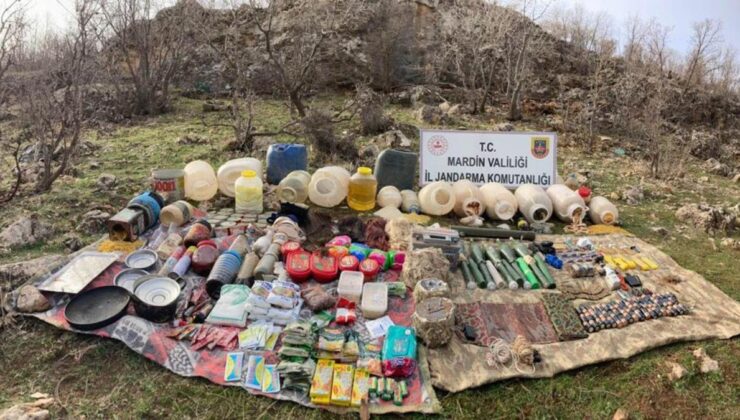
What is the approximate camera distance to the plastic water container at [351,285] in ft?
13.1

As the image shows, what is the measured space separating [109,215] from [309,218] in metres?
2.18

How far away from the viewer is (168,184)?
5.66 m

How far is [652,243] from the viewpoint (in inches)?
220

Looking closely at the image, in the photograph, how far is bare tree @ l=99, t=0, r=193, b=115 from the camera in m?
12.3

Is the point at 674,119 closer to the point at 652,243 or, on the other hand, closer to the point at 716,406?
the point at 652,243

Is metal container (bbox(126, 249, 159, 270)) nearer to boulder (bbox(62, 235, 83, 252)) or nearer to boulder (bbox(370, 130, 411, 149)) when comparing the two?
boulder (bbox(62, 235, 83, 252))

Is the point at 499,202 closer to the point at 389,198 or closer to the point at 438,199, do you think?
the point at 438,199

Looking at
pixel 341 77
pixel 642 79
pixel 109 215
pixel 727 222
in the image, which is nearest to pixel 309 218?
pixel 109 215

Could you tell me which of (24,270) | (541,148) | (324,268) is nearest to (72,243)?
(24,270)

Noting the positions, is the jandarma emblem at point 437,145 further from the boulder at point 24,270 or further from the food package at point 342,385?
→ the boulder at point 24,270

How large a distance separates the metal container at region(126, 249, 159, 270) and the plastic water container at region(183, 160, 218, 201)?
5.47ft

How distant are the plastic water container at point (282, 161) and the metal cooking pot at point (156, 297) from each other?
9.22 ft

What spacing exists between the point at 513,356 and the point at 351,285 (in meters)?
1.38

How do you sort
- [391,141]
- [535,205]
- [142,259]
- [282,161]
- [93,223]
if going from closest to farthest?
[142,259] < [93,223] < [535,205] < [282,161] < [391,141]
